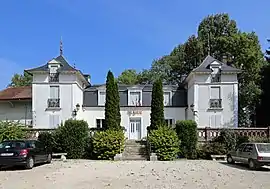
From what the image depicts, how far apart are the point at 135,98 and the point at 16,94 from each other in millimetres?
13449

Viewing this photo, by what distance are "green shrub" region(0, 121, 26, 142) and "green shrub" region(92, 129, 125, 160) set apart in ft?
18.0

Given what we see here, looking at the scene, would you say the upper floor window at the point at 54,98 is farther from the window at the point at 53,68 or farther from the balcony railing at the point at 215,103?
the balcony railing at the point at 215,103

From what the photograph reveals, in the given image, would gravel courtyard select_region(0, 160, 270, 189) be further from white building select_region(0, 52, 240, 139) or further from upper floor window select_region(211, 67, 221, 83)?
upper floor window select_region(211, 67, 221, 83)

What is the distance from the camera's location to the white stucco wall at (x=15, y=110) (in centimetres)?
4247

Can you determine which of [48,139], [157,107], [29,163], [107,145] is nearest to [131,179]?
[29,163]

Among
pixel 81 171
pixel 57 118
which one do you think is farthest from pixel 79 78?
pixel 81 171

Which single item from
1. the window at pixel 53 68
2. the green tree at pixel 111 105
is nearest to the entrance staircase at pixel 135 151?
the green tree at pixel 111 105

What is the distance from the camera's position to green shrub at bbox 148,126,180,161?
26.2m

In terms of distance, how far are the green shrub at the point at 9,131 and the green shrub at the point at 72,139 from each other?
2.87 metres

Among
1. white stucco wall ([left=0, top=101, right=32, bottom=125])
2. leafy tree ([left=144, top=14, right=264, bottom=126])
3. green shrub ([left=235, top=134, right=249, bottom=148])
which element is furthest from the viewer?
leafy tree ([left=144, top=14, right=264, bottom=126])

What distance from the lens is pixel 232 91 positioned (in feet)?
126

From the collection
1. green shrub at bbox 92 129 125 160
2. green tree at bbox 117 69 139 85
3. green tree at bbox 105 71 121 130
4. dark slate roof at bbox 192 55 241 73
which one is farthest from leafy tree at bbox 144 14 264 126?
green shrub at bbox 92 129 125 160

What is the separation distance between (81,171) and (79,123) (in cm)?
970

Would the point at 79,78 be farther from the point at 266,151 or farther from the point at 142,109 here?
the point at 266,151
